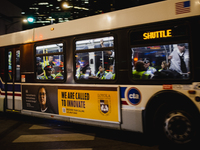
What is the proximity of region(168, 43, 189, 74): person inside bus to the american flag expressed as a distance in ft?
2.29

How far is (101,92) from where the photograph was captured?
4.51 meters

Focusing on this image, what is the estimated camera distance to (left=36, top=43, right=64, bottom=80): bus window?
17.6ft

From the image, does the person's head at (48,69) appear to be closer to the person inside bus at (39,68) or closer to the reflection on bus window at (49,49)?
the person inside bus at (39,68)

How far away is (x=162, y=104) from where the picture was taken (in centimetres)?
383

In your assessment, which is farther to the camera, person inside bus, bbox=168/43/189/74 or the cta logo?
the cta logo

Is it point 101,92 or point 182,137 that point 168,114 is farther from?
point 101,92

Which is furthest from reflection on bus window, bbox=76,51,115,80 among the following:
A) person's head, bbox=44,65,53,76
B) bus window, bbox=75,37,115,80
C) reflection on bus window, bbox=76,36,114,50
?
person's head, bbox=44,65,53,76

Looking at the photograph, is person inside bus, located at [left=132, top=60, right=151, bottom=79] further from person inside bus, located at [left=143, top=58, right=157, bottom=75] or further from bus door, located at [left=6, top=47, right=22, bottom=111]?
bus door, located at [left=6, top=47, right=22, bottom=111]

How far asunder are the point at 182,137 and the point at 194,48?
1860mm

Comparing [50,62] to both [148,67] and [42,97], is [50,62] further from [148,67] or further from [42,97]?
[148,67]

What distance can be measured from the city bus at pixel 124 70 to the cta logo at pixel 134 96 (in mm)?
24

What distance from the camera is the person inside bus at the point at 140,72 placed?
13.2 ft

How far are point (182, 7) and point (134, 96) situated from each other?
2.21 meters

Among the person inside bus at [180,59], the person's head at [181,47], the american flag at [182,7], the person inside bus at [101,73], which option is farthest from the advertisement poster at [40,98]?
the american flag at [182,7]
